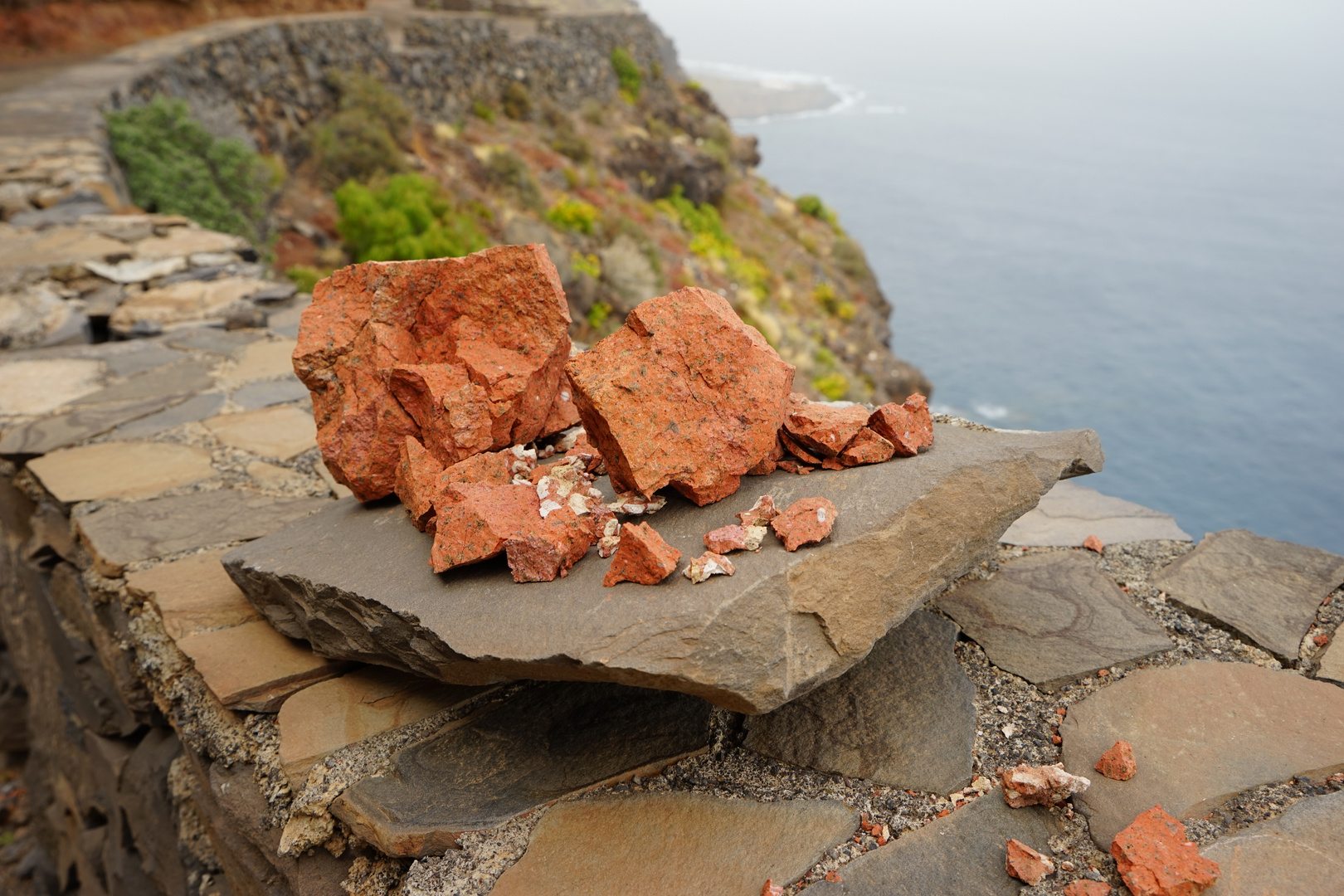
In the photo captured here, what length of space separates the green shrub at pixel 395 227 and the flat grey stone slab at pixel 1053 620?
808 cm

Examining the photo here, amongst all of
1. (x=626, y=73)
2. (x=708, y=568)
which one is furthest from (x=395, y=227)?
(x=626, y=73)

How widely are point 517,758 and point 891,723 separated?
0.84 metres

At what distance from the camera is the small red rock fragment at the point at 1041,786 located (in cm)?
162

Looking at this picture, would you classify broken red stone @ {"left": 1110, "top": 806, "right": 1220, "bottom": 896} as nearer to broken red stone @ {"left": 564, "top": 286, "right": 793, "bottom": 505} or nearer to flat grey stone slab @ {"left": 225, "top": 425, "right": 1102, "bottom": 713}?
flat grey stone slab @ {"left": 225, "top": 425, "right": 1102, "bottom": 713}

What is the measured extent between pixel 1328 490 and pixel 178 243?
9.70 metres

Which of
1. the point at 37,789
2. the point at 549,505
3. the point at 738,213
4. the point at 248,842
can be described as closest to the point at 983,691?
the point at 549,505

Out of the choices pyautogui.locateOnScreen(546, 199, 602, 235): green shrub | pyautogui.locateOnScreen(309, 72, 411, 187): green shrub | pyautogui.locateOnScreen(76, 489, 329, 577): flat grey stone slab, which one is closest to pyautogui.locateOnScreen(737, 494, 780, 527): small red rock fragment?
pyautogui.locateOnScreen(76, 489, 329, 577): flat grey stone slab

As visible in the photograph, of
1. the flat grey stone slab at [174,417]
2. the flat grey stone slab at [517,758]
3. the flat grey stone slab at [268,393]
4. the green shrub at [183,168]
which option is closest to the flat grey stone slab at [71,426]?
the flat grey stone slab at [174,417]

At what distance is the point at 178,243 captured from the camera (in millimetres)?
5500

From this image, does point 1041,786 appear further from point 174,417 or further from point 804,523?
point 174,417

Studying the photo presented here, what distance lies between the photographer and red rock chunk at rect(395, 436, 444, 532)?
2.03 metres

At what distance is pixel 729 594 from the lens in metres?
→ 1.56

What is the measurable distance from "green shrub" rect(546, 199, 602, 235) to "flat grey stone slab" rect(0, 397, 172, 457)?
1151 cm

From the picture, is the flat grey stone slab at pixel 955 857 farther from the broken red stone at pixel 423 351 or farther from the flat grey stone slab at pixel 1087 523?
the broken red stone at pixel 423 351
